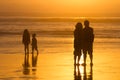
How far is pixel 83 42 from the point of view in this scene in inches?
753

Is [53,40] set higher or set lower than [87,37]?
higher

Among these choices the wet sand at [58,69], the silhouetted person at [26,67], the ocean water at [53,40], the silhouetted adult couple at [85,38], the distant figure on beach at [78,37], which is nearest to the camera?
the wet sand at [58,69]

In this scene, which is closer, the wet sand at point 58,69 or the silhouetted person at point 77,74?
the silhouetted person at point 77,74

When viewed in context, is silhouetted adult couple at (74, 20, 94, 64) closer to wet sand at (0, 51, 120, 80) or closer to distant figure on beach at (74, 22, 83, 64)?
distant figure on beach at (74, 22, 83, 64)

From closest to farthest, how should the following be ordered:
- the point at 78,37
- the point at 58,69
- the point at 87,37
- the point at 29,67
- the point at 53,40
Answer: the point at 87,37 → the point at 78,37 → the point at 58,69 → the point at 29,67 → the point at 53,40

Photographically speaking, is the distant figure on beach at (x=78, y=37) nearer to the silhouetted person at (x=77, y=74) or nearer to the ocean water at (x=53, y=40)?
the silhouetted person at (x=77, y=74)

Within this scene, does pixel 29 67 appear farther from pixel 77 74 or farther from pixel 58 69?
pixel 77 74

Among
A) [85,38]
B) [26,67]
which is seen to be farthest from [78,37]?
[26,67]

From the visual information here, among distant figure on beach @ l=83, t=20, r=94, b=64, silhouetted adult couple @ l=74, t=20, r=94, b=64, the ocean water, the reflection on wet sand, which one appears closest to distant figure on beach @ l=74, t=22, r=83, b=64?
silhouetted adult couple @ l=74, t=20, r=94, b=64

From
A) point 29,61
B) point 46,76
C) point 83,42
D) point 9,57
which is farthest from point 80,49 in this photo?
point 9,57

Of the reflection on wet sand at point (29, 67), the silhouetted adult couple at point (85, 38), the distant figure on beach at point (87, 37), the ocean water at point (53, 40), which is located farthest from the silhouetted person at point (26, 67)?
the ocean water at point (53, 40)

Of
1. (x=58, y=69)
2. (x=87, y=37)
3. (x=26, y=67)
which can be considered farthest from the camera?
(x=26, y=67)

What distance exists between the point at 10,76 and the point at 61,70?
268cm

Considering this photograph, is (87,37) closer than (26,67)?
Yes
